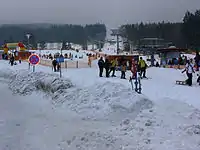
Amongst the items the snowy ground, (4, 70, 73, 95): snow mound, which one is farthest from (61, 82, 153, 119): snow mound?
(4, 70, 73, 95): snow mound

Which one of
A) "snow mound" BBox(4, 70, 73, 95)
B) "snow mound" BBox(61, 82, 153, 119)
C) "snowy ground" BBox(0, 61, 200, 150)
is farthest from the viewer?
"snow mound" BBox(4, 70, 73, 95)

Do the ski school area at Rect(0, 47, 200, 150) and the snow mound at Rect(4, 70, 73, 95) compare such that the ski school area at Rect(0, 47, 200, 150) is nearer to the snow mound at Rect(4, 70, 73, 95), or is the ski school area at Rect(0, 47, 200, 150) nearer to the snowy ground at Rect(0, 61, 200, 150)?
the snowy ground at Rect(0, 61, 200, 150)

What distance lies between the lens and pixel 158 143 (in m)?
11.5

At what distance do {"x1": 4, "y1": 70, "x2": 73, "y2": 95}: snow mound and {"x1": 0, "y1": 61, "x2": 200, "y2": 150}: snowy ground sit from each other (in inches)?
5.7

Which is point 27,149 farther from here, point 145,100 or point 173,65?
point 173,65

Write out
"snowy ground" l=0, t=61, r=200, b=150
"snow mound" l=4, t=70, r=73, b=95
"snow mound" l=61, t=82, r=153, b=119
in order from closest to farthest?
"snowy ground" l=0, t=61, r=200, b=150 → "snow mound" l=61, t=82, r=153, b=119 → "snow mound" l=4, t=70, r=73, b=95

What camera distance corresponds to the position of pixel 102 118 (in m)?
16.0

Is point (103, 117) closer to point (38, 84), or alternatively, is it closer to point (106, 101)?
point (106, 101)

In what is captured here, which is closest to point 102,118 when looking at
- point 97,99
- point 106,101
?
point 106,101

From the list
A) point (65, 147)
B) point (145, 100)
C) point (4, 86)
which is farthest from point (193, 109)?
point (4, 86)

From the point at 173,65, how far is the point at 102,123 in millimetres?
22108

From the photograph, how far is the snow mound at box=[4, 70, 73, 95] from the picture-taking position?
23.2 metres

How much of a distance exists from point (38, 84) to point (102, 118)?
1200 cm

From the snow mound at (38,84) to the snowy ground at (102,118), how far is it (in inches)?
5.7
